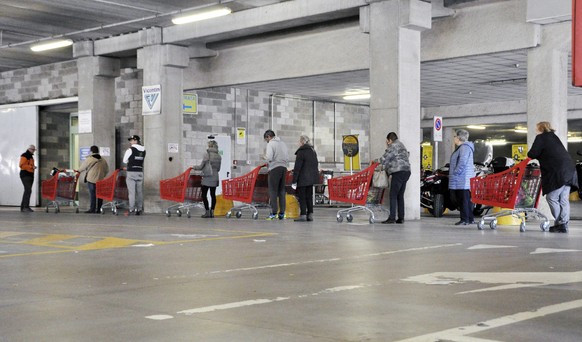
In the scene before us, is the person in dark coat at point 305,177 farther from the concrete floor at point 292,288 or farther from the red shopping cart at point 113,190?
the red shopping cart at point 113,190

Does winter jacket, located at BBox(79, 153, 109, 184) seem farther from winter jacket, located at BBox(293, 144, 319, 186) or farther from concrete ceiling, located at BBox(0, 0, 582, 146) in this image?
winter jacket, located at BBox(293, 144, 319, 186)

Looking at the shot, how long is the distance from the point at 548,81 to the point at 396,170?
11.9 ft

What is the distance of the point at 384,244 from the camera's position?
1080 cm

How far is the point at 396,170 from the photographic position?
15.8 metres

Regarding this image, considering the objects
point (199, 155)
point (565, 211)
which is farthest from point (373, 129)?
point (199, 155)

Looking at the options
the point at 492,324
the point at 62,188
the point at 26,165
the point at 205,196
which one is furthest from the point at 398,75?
the point at 492,324

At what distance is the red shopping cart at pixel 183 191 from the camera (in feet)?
65.7

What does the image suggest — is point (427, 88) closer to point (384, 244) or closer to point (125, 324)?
point (384, 244)

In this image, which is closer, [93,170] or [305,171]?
[305,171]

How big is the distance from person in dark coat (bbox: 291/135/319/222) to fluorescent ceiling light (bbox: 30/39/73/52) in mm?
9586

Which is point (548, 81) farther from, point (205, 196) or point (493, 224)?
point (205, 196)

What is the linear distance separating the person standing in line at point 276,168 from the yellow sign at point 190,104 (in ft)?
24.2

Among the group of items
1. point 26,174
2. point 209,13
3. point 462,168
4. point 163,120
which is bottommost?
point 26,174

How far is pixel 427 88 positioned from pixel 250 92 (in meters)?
5.57
